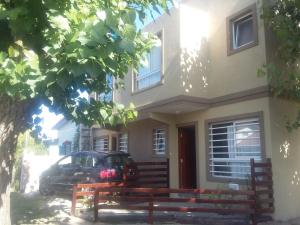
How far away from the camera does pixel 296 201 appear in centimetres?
1031

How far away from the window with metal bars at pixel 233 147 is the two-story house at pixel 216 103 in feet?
0.09

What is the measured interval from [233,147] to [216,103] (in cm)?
150

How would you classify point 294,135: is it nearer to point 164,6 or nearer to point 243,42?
point 243,42

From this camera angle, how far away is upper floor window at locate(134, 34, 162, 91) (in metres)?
13.5

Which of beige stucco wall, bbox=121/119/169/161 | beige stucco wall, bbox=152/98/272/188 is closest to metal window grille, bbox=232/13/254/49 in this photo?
beige stucco wall, bbox=152/98/272/188

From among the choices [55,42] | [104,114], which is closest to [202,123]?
[104,114]

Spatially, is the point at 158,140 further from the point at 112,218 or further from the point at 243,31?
the point at 112,218

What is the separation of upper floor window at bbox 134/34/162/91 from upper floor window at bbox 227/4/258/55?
252 centimetres

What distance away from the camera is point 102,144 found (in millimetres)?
20109

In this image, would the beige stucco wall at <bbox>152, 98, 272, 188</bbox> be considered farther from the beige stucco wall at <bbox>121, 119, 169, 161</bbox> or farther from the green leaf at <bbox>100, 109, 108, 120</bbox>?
the green leaf at <bbox>100, 109, 108, 120</bbox>

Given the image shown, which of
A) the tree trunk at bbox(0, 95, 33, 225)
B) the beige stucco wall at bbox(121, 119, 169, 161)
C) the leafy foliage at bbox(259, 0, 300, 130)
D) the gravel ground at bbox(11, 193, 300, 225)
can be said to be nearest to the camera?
the tree trunk at bbox(0, 95, 33, 225)

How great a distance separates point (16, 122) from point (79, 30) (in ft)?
8.98

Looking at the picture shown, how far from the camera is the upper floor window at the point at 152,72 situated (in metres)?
13.5

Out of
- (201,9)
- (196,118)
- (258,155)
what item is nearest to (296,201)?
(258,155)
